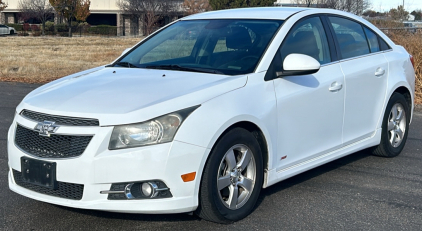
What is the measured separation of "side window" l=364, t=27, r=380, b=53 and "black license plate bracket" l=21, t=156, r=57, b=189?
377 centimetres

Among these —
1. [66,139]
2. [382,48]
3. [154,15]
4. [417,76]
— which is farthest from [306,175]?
[154,15]

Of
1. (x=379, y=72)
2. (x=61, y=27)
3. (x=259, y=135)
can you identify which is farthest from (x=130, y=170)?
(x=61, y=27)

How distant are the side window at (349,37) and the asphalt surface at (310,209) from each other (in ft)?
4.13

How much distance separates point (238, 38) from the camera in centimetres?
511

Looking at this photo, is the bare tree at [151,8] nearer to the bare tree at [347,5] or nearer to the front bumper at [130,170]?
the bare tree at [347,5]

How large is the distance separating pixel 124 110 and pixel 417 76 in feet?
29.7

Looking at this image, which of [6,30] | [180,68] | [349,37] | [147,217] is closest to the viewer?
[147,217]

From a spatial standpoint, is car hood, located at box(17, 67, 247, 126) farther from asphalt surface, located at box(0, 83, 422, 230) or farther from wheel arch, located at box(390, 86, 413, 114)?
wheel arch, located at box(390, 86, 413, 114)

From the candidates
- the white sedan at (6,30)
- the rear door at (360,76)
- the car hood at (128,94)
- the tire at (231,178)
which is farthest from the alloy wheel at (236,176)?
the white sedan at (6,30)

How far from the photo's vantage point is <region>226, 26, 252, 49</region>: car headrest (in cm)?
500

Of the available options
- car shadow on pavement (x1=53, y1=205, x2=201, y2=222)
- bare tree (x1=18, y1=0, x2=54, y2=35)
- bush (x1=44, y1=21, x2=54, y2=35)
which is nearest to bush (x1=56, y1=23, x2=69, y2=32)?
bush (x1=44, y1=21, x2=54, y2=35)

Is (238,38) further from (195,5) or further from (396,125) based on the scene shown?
(195,5)

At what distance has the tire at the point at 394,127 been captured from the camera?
20.3 feet

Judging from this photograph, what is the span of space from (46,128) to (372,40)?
3812 mm
